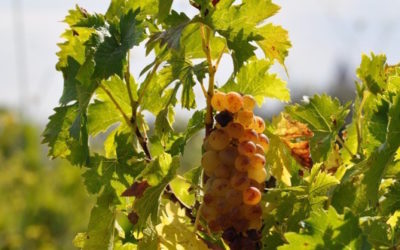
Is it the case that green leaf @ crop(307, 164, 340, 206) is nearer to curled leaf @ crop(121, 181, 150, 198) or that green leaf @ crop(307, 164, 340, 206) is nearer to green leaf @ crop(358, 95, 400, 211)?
green leaf @ crop(358, 95, 400, 211)

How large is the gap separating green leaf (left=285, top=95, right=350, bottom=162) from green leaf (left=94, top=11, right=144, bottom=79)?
281 mm

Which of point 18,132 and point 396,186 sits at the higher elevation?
point 396,186

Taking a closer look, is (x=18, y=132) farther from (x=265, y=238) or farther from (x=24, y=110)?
(x=265, y=238)

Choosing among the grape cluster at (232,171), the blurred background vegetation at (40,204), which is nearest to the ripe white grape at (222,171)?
the grape cluster at (232,171)

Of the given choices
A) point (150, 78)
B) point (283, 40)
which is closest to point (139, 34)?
point (150, 78)

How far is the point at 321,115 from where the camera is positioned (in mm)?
1311

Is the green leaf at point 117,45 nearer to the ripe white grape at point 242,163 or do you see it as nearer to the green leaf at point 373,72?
the ripe white grape at point 242,163

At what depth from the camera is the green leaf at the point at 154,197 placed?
1.09m

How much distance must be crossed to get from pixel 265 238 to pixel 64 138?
1.12 feet

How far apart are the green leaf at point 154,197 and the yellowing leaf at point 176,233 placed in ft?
0.16

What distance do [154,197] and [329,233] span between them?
0.84 ft

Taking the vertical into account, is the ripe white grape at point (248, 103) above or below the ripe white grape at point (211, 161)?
above

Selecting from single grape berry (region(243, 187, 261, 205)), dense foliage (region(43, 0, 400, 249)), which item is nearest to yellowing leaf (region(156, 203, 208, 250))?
dense foliage (region(43, 0, 400, 249))

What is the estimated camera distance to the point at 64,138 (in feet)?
4.17
